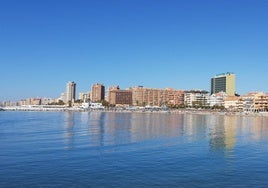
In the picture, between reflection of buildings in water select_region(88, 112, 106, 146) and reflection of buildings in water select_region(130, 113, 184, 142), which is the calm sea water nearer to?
reflection of buildings in water select_region(88, 112, 106, 146)

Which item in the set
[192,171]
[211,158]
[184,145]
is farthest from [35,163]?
[184,145]

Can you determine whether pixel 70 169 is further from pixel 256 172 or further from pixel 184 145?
pixel 184 145

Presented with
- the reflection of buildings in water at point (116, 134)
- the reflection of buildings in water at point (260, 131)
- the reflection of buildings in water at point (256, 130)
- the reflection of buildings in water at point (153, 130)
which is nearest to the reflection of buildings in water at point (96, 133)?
the reflection of buildings in water at point (116, 134)

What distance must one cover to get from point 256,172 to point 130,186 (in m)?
9.12

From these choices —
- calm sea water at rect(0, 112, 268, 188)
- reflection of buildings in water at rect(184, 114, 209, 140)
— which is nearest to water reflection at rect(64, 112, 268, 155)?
reflection of buildings in water at rect(184, 114, 209, 140)

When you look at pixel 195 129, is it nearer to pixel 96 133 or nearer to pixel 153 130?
pixel 153 130

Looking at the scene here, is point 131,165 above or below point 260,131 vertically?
below

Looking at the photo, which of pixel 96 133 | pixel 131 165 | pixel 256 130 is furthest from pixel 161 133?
pixel 131 165

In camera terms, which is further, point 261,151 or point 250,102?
point 250,102

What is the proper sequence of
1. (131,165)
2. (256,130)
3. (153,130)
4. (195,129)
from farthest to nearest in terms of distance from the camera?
(256,130)
(195,129)
(153,130)
(131,165)

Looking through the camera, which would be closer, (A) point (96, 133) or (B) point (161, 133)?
(A) point (96, 133)

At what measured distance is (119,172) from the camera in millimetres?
23891

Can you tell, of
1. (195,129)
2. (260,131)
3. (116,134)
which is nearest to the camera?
(116,134)

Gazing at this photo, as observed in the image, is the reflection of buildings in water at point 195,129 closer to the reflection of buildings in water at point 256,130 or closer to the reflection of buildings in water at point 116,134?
the reflection of buildings in water at point 256,130
